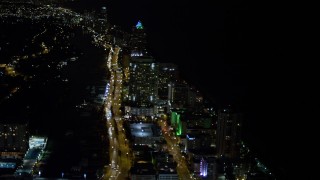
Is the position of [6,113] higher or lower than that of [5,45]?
lower

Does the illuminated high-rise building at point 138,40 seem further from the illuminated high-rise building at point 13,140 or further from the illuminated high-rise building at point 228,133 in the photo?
the illuminated high-rise building at point 13,140

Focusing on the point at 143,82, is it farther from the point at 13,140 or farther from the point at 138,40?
the point at 13,140

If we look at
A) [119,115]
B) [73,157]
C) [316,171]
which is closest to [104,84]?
[119,115]

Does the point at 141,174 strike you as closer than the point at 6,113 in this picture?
Yes

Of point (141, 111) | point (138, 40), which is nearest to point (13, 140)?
point (141, 111)

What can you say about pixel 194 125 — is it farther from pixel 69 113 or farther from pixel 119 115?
pixel 69 113

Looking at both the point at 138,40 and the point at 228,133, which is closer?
the point at 228,133

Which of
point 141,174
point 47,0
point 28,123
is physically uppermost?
point 47,0

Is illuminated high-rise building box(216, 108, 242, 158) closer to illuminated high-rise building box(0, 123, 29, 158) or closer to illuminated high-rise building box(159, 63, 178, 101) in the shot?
illuminated high-rise building box(159, 63, 178, 101)
